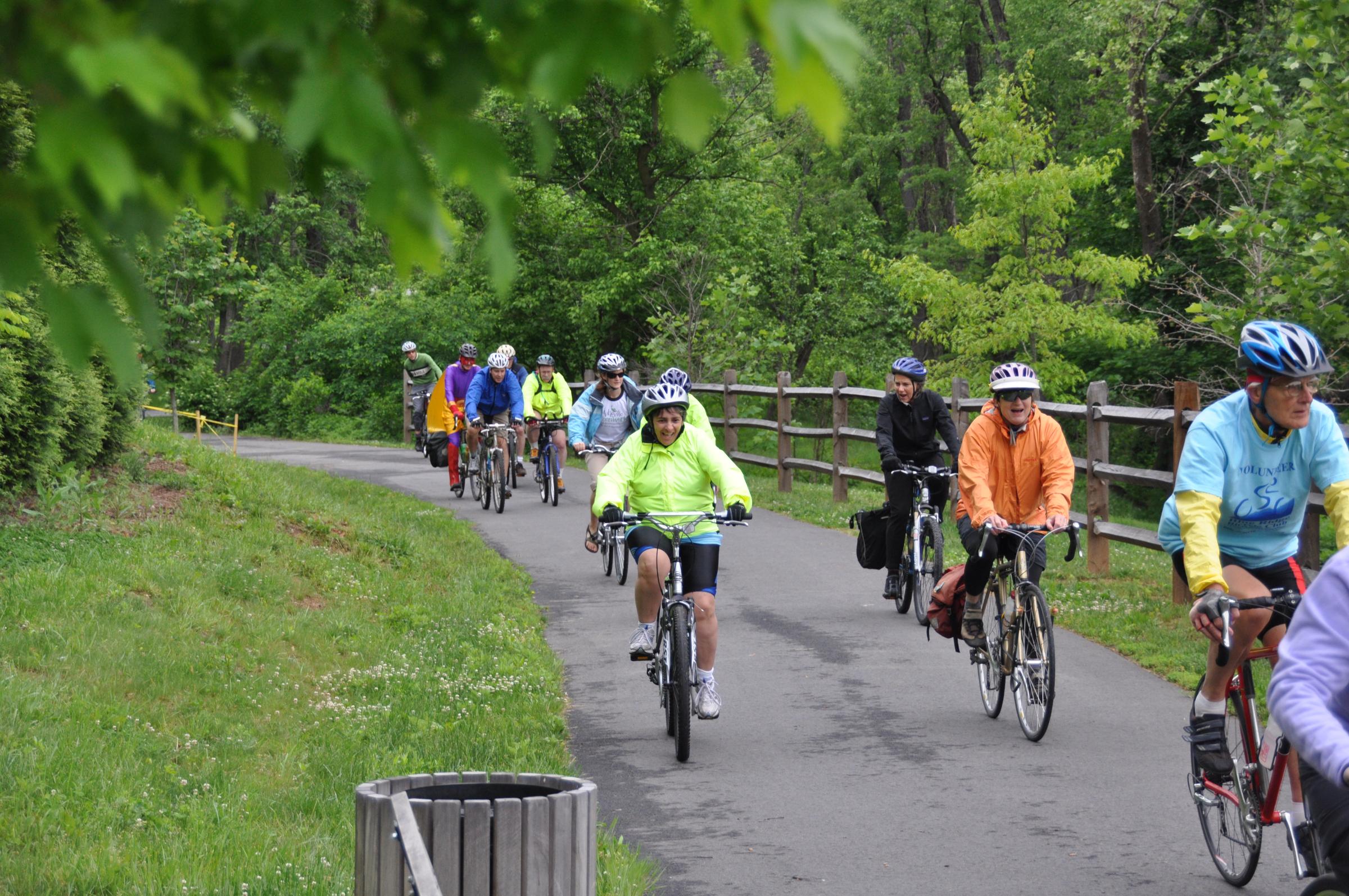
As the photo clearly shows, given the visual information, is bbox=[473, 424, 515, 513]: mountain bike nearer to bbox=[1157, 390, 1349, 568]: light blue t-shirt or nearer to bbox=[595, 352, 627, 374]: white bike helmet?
bbox=[595, 352, 627, 374]: white bike helmet

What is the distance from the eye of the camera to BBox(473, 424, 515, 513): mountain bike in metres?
20.0

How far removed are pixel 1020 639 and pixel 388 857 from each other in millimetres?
5258

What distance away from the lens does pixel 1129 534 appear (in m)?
13.7

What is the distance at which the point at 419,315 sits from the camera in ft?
130

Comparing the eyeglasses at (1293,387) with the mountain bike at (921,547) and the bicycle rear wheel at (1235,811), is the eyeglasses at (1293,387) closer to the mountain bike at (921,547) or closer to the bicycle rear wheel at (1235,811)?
the bicycle rear wheel at (1235,811)

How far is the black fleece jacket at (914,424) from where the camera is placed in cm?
1273

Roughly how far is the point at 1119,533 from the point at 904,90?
1262 inches

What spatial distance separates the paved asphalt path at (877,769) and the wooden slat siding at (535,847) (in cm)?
205

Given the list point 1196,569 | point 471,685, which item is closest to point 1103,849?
point 1196,569

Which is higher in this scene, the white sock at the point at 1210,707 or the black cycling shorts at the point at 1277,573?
the black cycling shorts at the point at 1277,573

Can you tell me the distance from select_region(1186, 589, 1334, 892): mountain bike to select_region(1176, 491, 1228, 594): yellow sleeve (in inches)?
4.1

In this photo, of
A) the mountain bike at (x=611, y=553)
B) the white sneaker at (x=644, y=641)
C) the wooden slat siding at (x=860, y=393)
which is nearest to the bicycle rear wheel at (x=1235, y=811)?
the white sneaker at (x=644, y=641)

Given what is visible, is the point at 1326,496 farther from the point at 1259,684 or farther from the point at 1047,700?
the point at 1259,684

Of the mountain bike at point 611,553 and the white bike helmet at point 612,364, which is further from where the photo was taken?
the white bike helmet at point 612,364
